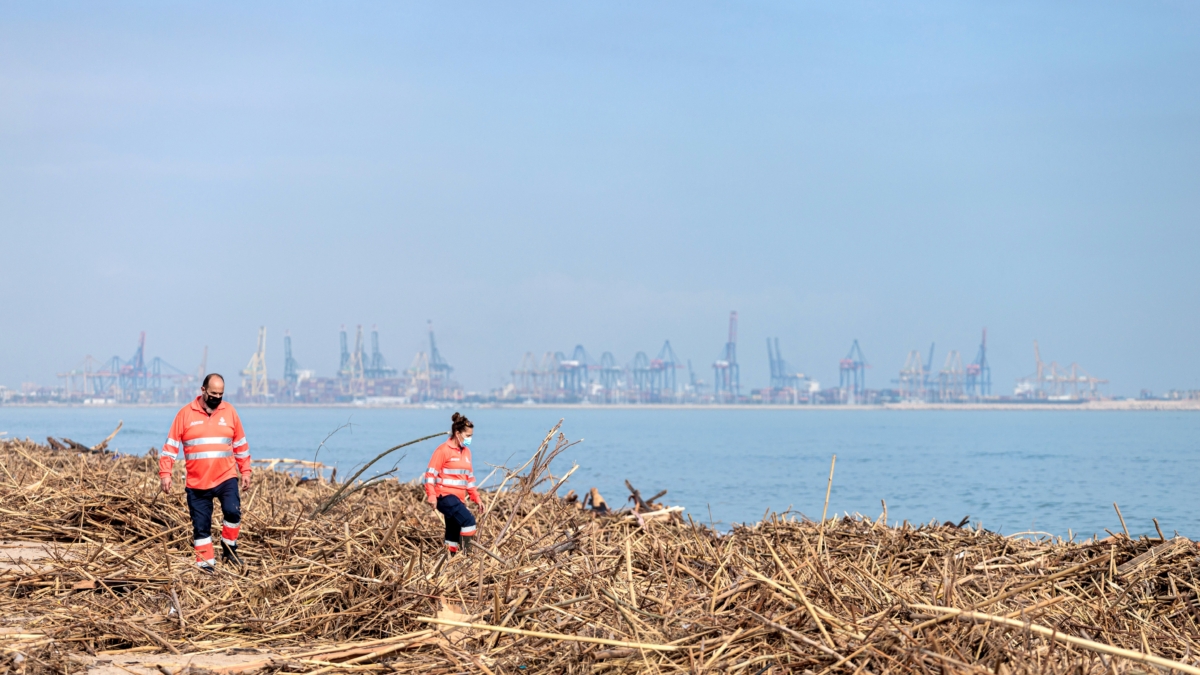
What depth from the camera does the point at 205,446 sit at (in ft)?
24.7

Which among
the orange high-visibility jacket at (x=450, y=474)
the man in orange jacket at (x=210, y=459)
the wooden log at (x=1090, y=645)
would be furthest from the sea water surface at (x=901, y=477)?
the wooden log at (x=1090, y=645)

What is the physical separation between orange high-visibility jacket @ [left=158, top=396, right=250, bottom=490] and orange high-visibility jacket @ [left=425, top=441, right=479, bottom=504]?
1365 millimetres

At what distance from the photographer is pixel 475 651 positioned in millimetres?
4395

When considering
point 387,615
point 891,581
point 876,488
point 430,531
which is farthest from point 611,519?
point 876,488

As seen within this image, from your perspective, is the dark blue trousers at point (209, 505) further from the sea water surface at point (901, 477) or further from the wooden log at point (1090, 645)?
the sea water surface at point (901, 477)

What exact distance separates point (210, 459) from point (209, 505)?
336 millimetres

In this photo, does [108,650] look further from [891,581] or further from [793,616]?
[891,581]

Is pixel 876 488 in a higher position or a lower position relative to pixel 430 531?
lower

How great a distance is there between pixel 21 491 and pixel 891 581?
7.77 meters

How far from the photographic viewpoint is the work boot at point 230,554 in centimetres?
721

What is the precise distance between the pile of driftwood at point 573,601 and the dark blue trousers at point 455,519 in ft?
0.56

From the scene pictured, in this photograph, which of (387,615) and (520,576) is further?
(520,576)

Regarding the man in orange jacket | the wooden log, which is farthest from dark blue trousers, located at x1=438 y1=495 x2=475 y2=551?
the wooden log

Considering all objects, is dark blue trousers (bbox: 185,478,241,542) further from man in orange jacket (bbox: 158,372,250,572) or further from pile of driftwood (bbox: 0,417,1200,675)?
pile of driftwood (bbox: 0,417,1200,675)
